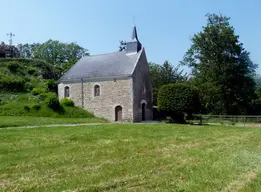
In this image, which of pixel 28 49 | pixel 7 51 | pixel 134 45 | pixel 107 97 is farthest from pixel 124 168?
pixel 28 49

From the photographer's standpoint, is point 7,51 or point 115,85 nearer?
point 115,85

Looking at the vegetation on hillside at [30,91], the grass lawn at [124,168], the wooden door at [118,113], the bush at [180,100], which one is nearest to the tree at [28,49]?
the vegetation on hillside at [30,91]

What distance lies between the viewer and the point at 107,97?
26500 mm

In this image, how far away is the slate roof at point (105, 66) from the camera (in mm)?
26141

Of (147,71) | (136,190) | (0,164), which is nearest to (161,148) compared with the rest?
(136,190)

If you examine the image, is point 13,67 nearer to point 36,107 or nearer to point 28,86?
point 28,86

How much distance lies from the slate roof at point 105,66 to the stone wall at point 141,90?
0.87m

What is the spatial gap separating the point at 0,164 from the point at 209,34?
3016 cm

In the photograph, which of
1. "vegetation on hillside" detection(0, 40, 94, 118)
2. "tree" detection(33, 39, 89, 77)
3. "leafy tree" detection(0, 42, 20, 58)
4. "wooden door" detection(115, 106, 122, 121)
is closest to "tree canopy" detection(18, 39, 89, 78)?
"tree" detection(33, 39, 89, 77)

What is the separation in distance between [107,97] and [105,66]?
141 inches

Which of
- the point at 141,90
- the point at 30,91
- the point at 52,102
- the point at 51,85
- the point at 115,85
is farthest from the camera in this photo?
the point at 51,85

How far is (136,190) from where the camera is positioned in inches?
176

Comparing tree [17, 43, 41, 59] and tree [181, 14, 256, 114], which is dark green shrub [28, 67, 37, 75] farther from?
tree [17, 43, 41, 59]

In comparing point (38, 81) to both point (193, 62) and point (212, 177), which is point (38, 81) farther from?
point (212, 177)
